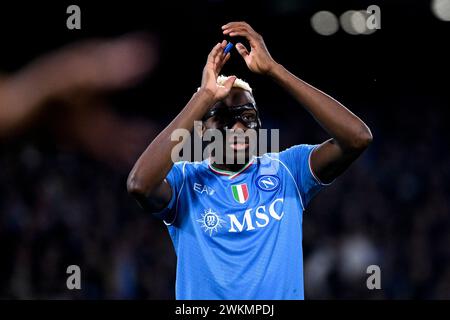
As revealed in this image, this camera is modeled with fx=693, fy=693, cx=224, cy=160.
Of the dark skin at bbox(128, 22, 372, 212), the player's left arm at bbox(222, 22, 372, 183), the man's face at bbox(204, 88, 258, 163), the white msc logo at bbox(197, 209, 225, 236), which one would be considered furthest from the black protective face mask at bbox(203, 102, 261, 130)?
the white msc logo at bbox(197, 209, 225, 236)

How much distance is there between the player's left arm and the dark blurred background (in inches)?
164

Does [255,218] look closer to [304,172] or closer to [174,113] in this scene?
[304,172]

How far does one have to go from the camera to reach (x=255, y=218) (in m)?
3.45

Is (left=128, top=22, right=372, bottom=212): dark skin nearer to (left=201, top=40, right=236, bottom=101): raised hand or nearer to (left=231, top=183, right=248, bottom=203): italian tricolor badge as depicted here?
(left=201, top=40, right=236, bottom=101): raised hand

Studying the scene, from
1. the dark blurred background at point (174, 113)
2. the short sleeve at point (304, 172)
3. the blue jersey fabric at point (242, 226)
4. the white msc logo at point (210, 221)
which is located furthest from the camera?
the dark blurred background at point (174, 113)

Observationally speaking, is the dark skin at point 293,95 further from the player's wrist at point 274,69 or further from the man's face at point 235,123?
the man's face at point 235,123

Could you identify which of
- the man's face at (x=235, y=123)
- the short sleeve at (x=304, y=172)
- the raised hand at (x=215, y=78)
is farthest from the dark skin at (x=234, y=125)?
the short sleeve at (x=304, y=172)

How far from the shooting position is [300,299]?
339 centimetres

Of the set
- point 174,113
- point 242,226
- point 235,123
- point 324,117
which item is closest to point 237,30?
point 235,123

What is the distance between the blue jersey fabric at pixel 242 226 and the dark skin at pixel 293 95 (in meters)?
0.13

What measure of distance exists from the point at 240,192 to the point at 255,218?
0.63ft

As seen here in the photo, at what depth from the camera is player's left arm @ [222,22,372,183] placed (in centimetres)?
342

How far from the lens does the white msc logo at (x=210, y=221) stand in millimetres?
3451
